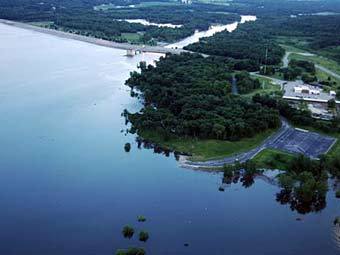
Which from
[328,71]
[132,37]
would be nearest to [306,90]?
[328,71]

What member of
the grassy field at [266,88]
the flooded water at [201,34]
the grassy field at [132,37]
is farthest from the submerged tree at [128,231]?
the grassy field at [132,37]

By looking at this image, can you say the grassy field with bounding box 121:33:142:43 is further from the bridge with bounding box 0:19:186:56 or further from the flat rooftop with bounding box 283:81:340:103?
the flat rooftop with bounding box 283:81:340:103

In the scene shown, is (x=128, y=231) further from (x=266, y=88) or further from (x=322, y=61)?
(x=322, y=61)

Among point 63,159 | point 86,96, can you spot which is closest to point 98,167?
point 63,159

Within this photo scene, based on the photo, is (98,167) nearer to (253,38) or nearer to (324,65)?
(324,65)

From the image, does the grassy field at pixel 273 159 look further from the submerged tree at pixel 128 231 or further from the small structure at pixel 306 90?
the small structure at pixel 306 90
